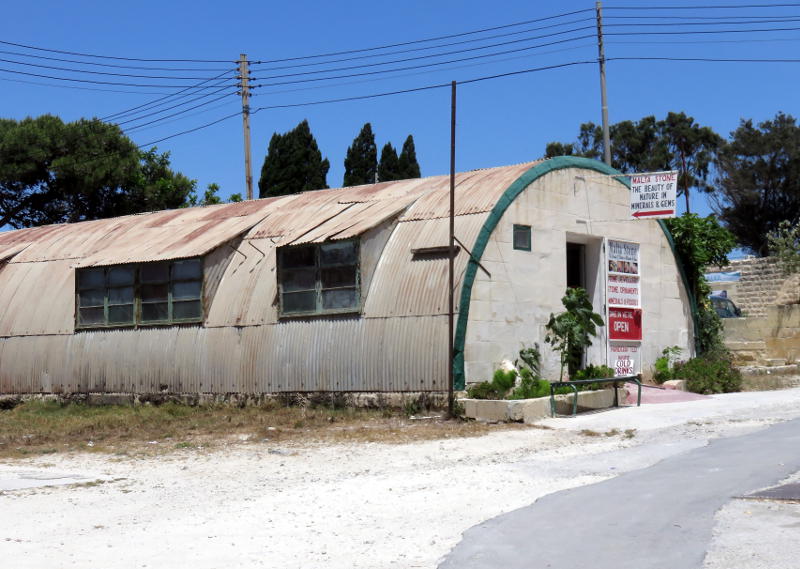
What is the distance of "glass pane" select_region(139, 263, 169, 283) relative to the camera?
72.5 ft

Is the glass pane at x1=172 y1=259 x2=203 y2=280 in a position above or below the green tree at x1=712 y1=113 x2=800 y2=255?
below

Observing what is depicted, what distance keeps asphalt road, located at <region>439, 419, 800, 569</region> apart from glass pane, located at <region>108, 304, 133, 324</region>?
14.3 metres

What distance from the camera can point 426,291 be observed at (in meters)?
18.2

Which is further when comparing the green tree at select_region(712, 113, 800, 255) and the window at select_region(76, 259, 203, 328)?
the green tree at select_region(712, 113, 800, 255)

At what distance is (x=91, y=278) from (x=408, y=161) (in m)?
34.0

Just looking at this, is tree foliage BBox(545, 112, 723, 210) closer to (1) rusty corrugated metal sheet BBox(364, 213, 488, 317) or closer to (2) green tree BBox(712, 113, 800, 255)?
(2) green tree BBox(712, 113, 800, 255)

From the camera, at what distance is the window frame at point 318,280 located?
1919 centimetres

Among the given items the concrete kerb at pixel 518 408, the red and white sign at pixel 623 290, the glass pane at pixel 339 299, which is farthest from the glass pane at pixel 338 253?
the red and white sign at pixel 623 290

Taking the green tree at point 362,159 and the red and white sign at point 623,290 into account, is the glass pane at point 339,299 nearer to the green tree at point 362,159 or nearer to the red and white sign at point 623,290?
the red and white sign at point 623,290

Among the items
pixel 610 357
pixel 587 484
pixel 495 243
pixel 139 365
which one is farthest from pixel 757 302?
pixel 587 484

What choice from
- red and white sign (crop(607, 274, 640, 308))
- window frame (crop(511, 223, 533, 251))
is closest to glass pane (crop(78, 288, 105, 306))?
window frame (crop(511, 223, 533, 251))

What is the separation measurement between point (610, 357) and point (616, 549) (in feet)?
45.9

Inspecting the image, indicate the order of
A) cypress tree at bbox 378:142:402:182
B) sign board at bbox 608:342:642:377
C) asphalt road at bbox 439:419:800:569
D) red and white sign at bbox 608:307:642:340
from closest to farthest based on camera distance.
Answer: asphalt road at bbox 439:419:800:569 → sign board at bbox 608:342:642:377 → red and white sign at bbox 608:307:642:340 → cypress tree at bbox 378:142:402:182

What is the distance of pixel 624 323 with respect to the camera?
848 inches
